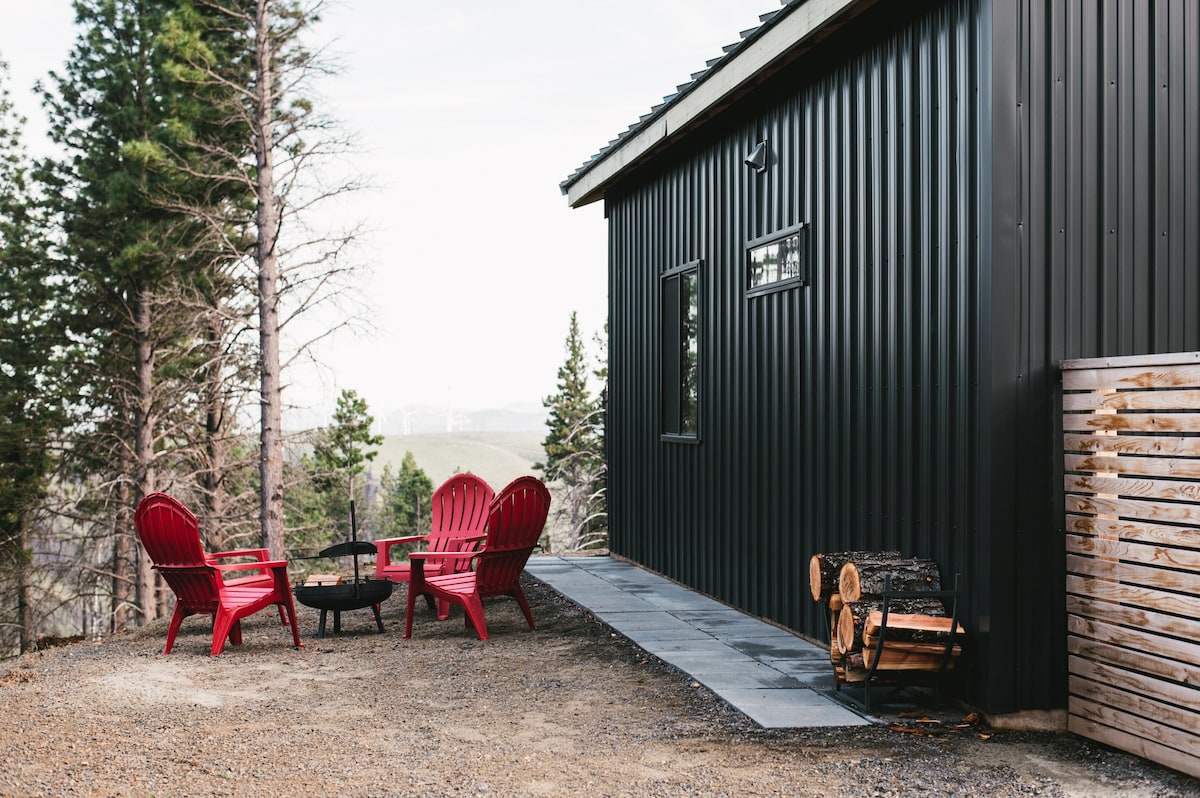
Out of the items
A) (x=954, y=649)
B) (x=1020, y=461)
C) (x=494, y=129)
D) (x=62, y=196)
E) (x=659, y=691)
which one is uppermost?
(x=494, y=129)

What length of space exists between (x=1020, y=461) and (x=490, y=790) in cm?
237

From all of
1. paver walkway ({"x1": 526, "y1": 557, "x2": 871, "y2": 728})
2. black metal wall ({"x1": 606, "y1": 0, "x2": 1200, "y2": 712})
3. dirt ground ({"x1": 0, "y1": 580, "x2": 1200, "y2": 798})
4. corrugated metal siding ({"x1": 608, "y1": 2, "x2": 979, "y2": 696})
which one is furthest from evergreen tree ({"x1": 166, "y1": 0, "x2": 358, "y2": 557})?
black metal wall ({"x1": 606, "y1": 0, "x2": 1200, "y2": 712})

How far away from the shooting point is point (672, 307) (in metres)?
8.61

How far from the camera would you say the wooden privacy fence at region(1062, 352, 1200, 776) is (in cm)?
379

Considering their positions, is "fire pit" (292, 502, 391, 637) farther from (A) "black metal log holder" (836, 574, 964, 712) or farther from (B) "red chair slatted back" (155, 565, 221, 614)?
(A) "black metal log holder" (836, 574, 964, 712)

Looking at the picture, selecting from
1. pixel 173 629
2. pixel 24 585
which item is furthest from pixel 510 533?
pixel 24 585

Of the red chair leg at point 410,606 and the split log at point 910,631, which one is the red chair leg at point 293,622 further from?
the split log at point 910,631

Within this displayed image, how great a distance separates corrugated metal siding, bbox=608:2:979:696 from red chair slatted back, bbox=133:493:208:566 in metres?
3.28

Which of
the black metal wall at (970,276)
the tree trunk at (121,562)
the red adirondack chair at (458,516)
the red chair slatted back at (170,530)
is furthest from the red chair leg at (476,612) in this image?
the tree trunk at (121,562)

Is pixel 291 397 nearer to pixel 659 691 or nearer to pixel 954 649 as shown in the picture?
pixel 659 691

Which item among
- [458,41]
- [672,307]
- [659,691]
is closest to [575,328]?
[458,41]

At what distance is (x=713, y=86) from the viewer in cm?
659

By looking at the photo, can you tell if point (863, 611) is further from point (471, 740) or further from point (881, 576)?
point (471, 740)

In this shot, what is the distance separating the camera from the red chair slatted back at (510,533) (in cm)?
666
